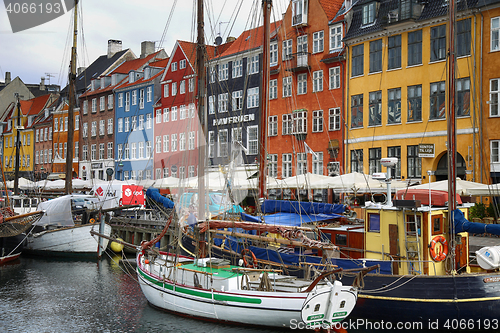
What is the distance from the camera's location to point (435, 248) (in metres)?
14.8

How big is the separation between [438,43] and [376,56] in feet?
14.5

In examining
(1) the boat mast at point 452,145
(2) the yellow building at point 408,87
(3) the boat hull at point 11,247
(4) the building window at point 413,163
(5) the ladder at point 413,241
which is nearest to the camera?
(1) the boat mast at point 452,145

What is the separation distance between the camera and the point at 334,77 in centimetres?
3750

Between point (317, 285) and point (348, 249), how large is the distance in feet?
8.71

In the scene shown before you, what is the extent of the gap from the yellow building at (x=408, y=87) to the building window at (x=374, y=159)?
6 centimetres

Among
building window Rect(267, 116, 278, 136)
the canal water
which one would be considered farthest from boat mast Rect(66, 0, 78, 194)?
building window Rect(267, 116, 278, 136)

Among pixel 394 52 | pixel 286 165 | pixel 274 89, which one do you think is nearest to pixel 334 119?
pixel 286 165

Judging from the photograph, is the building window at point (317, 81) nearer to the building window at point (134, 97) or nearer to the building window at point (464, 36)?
the building window at point (464, 36)

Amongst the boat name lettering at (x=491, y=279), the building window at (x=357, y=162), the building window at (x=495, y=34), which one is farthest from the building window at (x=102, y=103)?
the boat name lettering at (x=491, y=279)

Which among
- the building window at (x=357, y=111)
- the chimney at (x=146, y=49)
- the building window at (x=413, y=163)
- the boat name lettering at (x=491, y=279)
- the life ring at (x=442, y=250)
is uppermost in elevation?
the chimney at (x=146, y=49)

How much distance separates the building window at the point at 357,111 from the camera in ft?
116

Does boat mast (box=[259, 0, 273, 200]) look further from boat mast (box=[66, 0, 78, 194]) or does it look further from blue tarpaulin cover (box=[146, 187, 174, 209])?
boat mast (box=[66, 0, 78, 194])

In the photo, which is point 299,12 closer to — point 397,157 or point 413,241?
point 397,157

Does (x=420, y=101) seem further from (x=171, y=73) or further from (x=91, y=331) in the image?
(x=171, y=73)
